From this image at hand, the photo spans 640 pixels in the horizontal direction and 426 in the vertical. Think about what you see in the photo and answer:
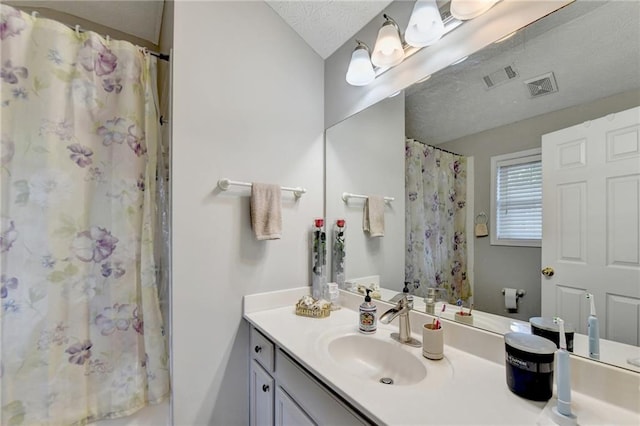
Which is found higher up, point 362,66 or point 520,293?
→ point 362,66

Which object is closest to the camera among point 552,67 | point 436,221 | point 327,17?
point 552,67

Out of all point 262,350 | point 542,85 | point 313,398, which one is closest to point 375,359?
point 313,398

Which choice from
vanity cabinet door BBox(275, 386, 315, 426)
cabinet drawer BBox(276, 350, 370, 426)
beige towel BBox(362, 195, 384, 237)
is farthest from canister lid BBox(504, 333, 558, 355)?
beige towel BBox(362, 195, 384, 237)

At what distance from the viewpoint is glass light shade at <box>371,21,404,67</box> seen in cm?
125

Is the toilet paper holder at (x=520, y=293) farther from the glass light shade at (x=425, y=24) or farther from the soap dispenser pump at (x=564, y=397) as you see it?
the glass light shade at (x=425, y=24)

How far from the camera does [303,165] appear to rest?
1640 mm

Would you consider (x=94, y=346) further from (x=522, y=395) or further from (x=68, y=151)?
(x=522, y=395)

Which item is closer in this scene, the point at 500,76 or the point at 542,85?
the point at 542,85

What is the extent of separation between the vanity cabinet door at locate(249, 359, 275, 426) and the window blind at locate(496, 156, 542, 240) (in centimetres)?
111

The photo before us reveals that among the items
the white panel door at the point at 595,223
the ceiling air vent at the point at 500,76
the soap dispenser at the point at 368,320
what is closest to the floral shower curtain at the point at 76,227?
the soap dispenser at the point at 368,320

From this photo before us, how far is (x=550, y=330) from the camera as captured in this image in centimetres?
83

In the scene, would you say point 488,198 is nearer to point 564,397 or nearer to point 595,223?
point 595,223

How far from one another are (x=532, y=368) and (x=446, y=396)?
22 centimetres

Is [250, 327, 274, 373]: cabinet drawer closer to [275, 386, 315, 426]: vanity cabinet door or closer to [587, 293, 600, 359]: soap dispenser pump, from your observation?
[275, 386, 315, 426]: vanity cabinet door
